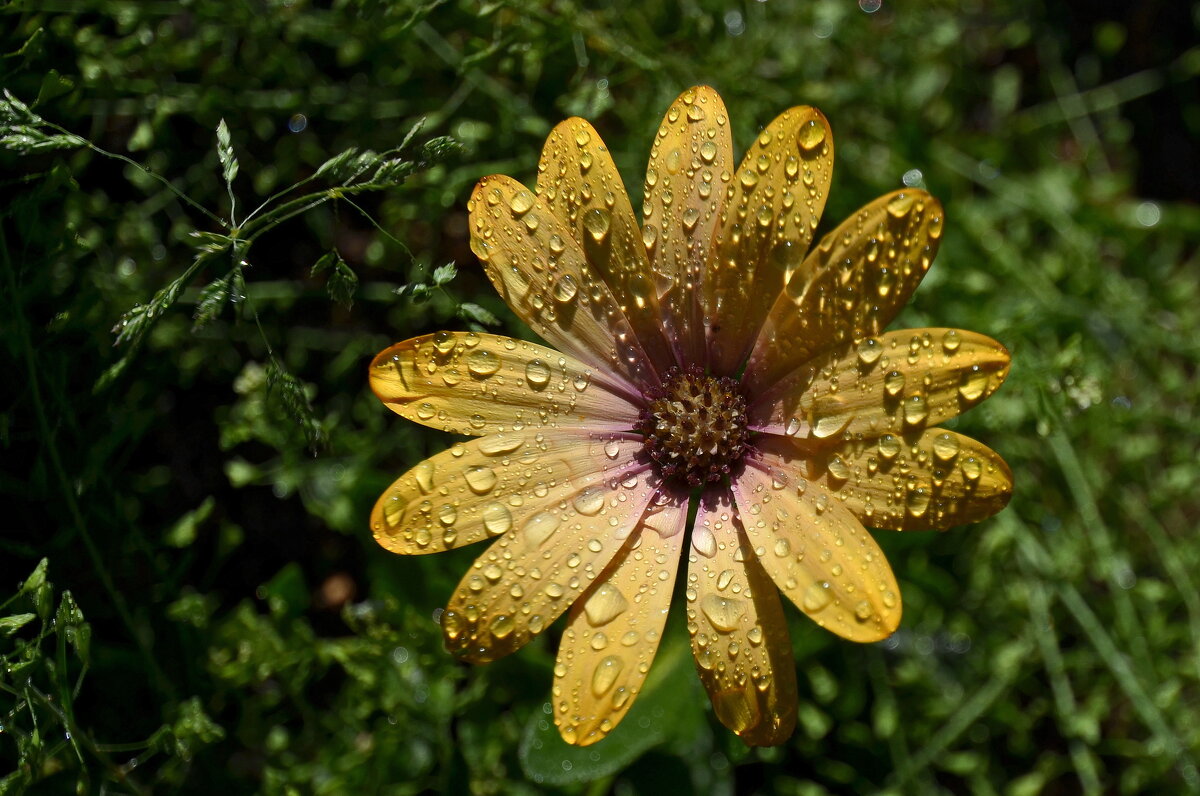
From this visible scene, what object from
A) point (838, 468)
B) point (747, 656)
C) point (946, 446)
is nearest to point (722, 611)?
point (747, 656)

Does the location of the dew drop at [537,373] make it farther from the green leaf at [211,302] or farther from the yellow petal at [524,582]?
the green leaf at [211,302]

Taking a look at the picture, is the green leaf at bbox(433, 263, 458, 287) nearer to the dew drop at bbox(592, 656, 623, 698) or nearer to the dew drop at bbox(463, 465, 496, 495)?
the dew drop at bbox(463, 465, 496, 495)

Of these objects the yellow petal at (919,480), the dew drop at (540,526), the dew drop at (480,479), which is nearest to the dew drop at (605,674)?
the dew drop at (540,526)

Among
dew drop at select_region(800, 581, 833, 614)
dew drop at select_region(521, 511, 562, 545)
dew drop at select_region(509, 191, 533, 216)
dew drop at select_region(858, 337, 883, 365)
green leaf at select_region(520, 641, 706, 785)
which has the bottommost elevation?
green leaf at select_region(520, 641, 706, 785)

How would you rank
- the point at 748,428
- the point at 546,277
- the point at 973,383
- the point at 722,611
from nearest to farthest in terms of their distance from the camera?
the point at 973,383, the point at 722,611, the point at 546,277, the point at 748,428

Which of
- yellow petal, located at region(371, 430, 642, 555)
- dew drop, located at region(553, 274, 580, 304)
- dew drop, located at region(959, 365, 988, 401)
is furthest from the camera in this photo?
dew drop, located at region(553, 274, 580, 304)

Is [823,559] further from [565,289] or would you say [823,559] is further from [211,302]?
[211,302]

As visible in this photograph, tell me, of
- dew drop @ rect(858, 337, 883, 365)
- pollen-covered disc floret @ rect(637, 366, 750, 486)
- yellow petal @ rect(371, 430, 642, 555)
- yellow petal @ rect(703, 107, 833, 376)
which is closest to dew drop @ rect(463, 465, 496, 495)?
yellow petal @ rect(371, 430, 642, 555)
